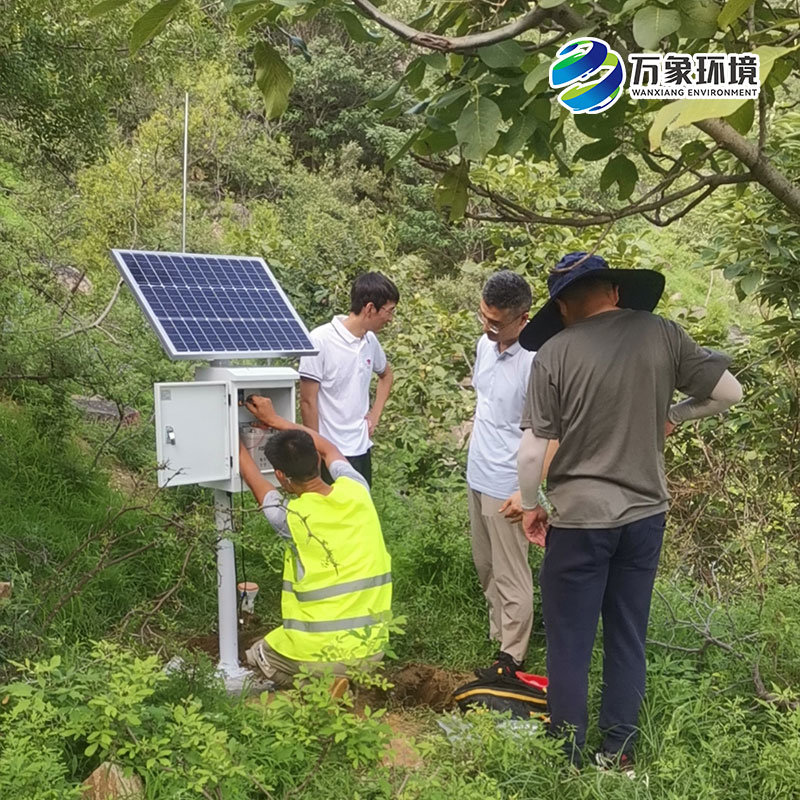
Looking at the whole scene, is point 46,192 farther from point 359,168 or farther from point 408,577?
point 359,168

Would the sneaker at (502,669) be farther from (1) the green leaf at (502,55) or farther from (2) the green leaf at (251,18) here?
(2) the green leaf at (251,18)

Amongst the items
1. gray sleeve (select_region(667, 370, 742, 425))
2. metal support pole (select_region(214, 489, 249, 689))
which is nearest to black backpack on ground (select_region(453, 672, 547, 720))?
metal support pole (select_region(214, 489, 249, 689))

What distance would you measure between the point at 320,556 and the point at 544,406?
1.02 metres

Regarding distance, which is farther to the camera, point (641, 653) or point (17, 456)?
point (17, 456)

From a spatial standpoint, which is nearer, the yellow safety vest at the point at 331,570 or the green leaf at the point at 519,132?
the green leaf at the point at 519,132

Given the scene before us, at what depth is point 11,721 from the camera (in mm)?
2531

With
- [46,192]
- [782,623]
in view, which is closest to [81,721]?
[782,623]

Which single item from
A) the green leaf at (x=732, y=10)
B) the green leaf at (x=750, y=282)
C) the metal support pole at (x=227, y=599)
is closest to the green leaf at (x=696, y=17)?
the green leaf at (x=732, y=10)

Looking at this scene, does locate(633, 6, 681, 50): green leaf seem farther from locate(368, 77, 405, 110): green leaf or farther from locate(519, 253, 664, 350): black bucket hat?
locate(519, 253, 664, 350): black bucket hat

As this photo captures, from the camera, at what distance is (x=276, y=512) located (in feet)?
11.0

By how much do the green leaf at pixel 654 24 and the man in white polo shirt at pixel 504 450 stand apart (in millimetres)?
2175

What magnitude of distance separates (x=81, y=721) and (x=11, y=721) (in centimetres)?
21

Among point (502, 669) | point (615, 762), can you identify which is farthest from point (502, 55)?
point (502, 669)

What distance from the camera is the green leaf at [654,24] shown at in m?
1.51
